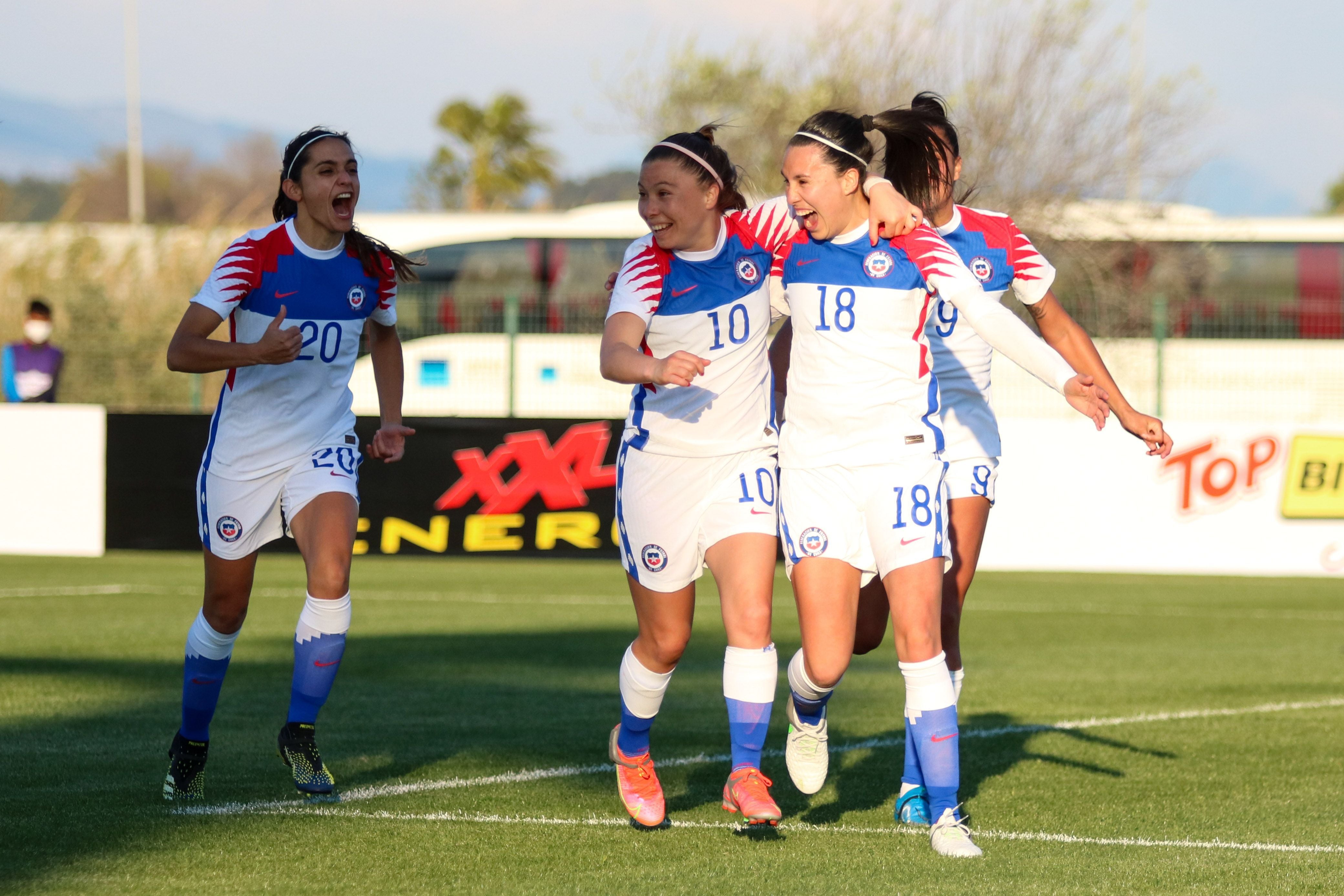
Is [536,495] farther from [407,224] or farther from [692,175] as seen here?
[407,224]

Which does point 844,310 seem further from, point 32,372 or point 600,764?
point 32,372

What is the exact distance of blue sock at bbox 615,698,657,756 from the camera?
5184 mm

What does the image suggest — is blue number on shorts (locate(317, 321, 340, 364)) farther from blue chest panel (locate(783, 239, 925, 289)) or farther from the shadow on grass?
blue chest panel (locate(783, 239, 925, 289))

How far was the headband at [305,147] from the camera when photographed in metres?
5.57

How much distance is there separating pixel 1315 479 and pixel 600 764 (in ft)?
36.9

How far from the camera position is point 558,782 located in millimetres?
5852

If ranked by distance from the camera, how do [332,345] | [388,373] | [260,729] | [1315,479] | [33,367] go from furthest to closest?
[33,367], [1315,479], [260,729], [388,373], [332,345]

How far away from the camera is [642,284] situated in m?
4.88

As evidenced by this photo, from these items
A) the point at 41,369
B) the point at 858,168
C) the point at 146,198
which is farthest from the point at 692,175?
the point at 146,198

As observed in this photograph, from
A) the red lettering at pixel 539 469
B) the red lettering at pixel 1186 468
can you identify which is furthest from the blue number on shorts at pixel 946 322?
Result: the red lettering at pixel 1186 468

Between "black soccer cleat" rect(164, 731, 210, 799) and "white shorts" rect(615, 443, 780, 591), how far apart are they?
67.4 inches

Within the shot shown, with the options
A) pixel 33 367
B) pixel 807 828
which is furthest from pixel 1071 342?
pixel 33 367

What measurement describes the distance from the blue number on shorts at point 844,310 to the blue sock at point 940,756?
3.87 feet

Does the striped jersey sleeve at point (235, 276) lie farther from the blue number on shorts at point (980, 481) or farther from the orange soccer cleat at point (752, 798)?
the blue number on shorts at point (980, 481)
